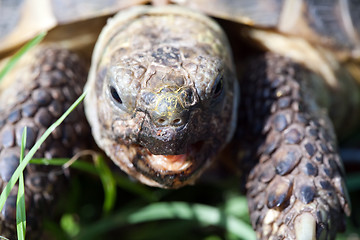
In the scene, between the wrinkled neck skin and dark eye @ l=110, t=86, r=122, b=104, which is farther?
dark eye @ l=110, t=86, r=122, b=104

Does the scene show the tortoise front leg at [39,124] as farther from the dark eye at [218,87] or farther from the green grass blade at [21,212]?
the dark eye at [218,87]

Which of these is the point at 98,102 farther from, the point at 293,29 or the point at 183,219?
the point at 293,29

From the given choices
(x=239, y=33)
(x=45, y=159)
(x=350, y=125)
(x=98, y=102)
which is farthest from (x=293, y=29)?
(x=45, y=159)

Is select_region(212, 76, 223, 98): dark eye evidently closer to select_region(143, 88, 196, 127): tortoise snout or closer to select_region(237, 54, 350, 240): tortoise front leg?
select_region(143, 88, 196, 127): tortoise snout

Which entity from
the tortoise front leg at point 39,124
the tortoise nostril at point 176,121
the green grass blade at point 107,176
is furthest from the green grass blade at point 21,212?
the tortoise nostril at point 176,121

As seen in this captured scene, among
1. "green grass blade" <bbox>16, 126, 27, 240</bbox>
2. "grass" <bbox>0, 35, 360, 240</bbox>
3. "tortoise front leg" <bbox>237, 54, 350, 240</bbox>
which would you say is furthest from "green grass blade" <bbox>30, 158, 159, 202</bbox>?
"tortoise front leg" <bbox>237, 54, 350, 240</bbox>
